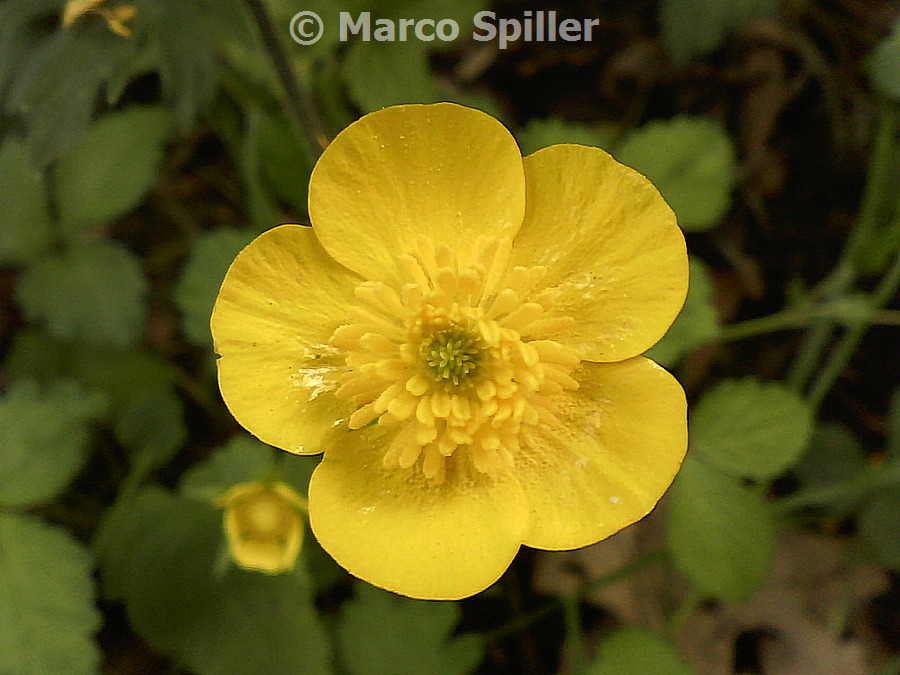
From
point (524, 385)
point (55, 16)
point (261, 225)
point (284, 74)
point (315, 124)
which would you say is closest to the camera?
point (524, 385)

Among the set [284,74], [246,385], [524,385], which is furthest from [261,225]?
[524,385]

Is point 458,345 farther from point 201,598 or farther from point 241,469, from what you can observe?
point 201,598

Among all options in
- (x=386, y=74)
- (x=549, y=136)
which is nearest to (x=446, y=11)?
(x=386, y=74)

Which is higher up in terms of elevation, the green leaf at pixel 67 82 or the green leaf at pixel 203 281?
the green leaf at pixel 67 82

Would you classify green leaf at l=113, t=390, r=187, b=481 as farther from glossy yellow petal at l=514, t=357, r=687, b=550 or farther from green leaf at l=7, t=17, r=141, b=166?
glossy yellow petal at l=514, t=357, r=687, b=550

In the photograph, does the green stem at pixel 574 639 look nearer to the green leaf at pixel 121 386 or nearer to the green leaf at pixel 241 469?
the green leaf at pixel 241 469

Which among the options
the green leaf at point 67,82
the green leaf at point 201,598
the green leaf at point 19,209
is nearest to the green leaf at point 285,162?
the green leaf at point 19,209

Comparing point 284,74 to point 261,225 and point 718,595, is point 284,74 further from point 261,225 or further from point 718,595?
point 718,595
